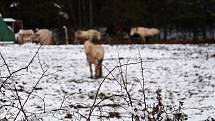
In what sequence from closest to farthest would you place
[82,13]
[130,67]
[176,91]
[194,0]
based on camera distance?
[176,91] → [130,67] → [194,0] → [82,13]

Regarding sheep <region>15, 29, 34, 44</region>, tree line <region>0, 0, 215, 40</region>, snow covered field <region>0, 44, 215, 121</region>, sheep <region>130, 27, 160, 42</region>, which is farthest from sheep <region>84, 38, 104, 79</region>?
tree line <region>0, 0, 215, 40</region>

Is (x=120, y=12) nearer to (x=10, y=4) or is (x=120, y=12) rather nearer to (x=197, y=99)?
(x=10, y=4)

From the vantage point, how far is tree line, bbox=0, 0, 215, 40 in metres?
40.6

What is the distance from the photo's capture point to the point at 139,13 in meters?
42.2

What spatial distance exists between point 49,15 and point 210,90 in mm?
30995

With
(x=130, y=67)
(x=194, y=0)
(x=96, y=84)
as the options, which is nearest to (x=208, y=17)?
(x=194, y=0)

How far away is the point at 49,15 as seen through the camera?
41.7 metres

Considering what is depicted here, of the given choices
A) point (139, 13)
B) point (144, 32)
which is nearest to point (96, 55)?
point (144, 32)

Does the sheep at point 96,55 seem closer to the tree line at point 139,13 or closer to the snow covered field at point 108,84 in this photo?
the snow covered field at point 108,84

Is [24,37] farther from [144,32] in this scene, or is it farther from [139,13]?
[139,13]

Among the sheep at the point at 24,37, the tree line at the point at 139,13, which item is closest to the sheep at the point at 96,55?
the sheep at the point at 24,37

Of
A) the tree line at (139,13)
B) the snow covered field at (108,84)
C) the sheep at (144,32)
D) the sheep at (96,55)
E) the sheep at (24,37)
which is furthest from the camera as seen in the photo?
the tree line at (139,13)

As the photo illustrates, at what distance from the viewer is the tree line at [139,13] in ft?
133

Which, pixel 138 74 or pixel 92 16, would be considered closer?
pixel 138 74
